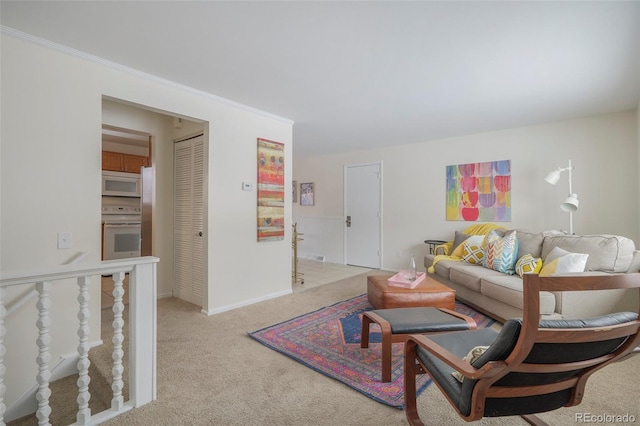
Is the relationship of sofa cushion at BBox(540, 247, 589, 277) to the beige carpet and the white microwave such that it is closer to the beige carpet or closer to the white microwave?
the beige carpet

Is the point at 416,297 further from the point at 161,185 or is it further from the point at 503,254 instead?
the point at 161,185

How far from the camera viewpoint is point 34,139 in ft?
7.22

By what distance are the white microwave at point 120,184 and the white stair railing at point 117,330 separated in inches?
150

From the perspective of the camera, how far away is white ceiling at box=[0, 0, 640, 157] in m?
1.89

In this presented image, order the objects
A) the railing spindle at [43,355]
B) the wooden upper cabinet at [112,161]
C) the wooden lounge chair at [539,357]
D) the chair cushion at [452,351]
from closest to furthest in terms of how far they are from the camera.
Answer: the wooden lounge chair at [539,357], the chair cushion at [452,351], the railing spindle at [43,355], the wooden upper cabinet at [112,161]

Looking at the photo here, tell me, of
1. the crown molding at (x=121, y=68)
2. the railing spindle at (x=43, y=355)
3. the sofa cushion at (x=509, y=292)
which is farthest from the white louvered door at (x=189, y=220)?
the sofa cushion at (x=509, y=292)

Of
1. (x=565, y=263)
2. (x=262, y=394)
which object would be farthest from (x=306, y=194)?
(x=262, y=394)

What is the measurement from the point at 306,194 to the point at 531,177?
4.39 meters

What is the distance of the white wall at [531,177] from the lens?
12.5 feet

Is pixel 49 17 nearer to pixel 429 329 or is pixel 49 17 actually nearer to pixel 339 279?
pixel 429 329

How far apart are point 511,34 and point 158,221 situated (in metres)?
4.09

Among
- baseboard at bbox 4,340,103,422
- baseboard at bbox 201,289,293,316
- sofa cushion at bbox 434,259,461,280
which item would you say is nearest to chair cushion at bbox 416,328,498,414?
sofa cushion at bbox 434,259,461,280

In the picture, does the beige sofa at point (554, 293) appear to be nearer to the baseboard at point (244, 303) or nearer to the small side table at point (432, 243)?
the small side table at point (432, 243)

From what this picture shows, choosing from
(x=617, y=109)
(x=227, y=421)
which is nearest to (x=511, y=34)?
(x=617, y=109)
